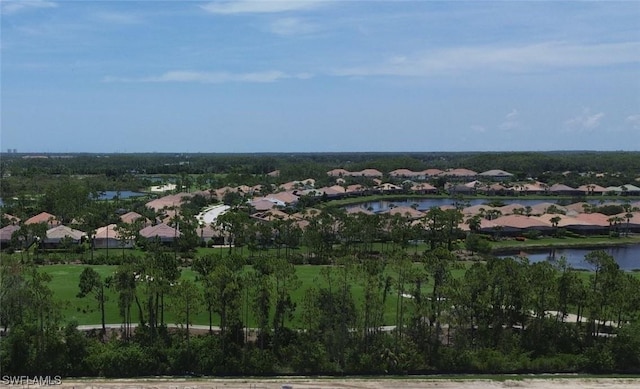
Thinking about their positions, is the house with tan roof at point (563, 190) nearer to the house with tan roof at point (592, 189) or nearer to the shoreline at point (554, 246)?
the house with tan roof at point (592, 189)

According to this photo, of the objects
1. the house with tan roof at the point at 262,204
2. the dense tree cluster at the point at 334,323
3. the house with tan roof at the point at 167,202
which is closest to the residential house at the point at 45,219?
the house with tan roof at the point at 167,202

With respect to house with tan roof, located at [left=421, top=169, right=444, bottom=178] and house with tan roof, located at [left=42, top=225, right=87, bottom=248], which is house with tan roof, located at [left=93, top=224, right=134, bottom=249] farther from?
house with tan roof, located at [left=421, top=169, right=444, bottom=178]

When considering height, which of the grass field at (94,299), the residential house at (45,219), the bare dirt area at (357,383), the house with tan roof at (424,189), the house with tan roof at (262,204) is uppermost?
the house with tan roof at (424,189)

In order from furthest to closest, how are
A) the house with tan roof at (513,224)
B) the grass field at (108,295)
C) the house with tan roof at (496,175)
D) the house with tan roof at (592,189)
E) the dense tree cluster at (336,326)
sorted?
1. the house with tan roof at (496,175)
2. the house with tan roof at (592,189)
3. the house with tan roof at (513,224)
4. the grass field at (108,295)
5. the dense tree cluster at (336,326)

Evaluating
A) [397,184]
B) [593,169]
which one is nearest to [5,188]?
[397,184]

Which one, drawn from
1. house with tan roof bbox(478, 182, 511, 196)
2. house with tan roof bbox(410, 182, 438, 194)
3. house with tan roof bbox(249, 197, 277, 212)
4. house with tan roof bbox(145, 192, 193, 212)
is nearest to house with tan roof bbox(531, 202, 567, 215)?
house with tan roof bbox(478, 182, 511, 196)
